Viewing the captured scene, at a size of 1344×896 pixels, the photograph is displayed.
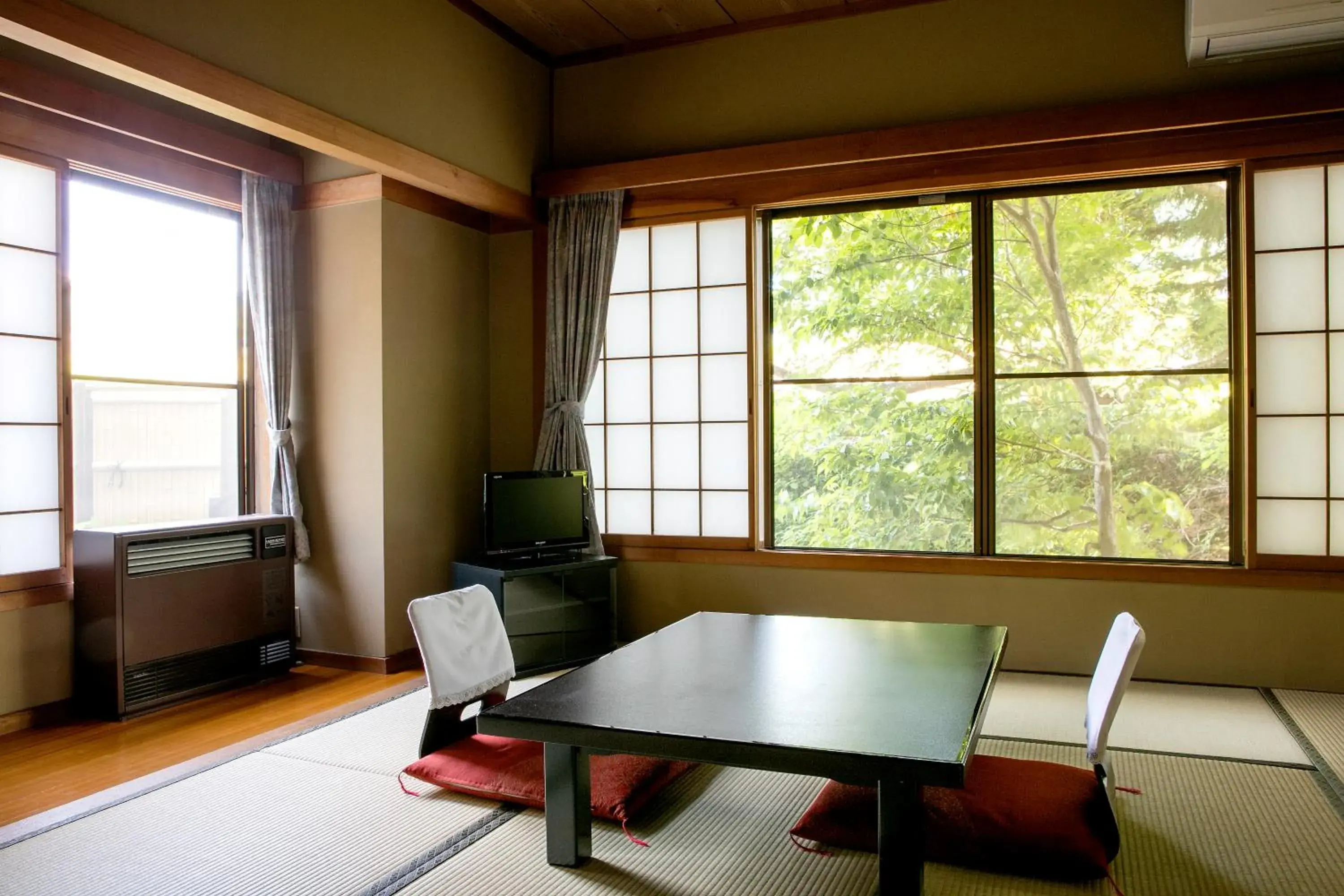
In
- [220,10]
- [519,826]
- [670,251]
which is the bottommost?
[519,826]

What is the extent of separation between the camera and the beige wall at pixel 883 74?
400cm

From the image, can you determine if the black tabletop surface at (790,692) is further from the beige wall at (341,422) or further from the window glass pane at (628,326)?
the window glass pane at (628,326)

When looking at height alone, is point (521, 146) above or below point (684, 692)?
above

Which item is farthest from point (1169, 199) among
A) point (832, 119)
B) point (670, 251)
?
point (670, 251)

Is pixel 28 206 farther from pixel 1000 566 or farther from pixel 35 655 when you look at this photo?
pixel 1000 566

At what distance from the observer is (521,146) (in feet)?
16.0

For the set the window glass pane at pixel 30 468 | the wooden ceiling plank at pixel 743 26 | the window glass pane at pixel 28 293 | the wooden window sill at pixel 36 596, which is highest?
the wooden ceiling plank at pixel 743 26

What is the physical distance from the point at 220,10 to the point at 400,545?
2.42 metres

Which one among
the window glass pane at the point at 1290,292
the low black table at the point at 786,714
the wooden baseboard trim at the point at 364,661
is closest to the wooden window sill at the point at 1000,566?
the window glass pane at the point at 1290,292

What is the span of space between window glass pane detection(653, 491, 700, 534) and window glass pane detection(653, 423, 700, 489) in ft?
0.15

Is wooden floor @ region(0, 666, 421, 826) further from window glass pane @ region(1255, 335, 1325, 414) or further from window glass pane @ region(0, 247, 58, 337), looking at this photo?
window glass pane @ region(1255, 335, 1325, 414)

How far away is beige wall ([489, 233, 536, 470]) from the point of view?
5070mm

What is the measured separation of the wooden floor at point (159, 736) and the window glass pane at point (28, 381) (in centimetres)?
124

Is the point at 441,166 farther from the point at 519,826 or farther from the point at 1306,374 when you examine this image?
the point at 1306,374
